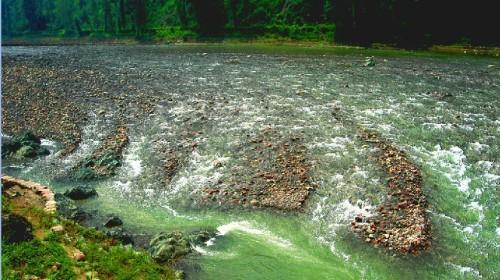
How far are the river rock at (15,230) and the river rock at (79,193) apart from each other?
8.06m

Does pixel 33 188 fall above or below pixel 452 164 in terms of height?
below

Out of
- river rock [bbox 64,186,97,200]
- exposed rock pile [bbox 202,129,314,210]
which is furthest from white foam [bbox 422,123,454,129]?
river rock [bbox 64,186,97,200]

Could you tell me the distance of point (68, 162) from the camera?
2958 centimetres

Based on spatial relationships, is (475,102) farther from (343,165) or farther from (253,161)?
(253,161)

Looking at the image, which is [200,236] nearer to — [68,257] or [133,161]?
[68,257]

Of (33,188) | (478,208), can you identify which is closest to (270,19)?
(33,188)

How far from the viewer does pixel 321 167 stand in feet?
82.6

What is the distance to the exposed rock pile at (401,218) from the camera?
18.2 m

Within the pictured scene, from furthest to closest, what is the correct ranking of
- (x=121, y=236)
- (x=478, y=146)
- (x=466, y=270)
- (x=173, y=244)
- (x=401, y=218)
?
(x=478, y=146) < (x=401, y=218) < (x=121, y=236) < (x=173, y=244) < (x=466, y=270)

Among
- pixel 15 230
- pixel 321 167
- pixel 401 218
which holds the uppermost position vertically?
pixel 15 230

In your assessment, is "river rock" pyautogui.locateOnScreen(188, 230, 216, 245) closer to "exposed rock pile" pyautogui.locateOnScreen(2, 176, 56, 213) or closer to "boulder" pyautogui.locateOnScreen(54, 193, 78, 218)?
"boulder" pyautogui.locateOnScreen(54, 193, 78, 218)

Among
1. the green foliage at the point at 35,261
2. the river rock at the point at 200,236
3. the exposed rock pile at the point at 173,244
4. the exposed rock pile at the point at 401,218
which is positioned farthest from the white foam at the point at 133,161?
the exposed rock pile at the point at 401,218

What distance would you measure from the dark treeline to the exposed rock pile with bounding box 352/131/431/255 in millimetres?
66594

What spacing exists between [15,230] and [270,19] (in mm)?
108858
